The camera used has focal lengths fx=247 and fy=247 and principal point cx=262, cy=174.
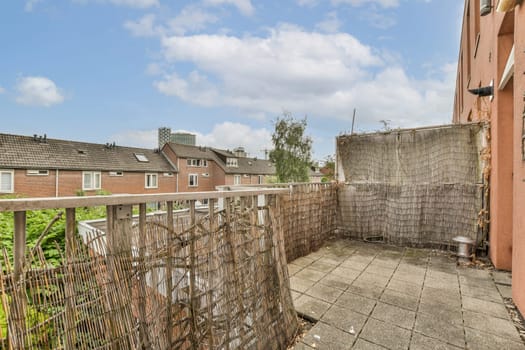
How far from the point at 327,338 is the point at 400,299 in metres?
1.25

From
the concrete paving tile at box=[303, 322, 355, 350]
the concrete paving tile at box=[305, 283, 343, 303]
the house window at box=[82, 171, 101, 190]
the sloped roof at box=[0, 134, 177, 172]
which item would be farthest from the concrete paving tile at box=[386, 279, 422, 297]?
the house window at box=[82, 171, 101, 190]

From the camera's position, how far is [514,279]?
2.71 metres

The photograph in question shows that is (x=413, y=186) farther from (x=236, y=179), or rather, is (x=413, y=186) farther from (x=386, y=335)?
(x=236, y=179)

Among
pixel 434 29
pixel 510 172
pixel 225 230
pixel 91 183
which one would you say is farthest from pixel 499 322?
pixel 91 183

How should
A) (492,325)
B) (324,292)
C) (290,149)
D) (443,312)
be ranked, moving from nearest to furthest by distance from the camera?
(492,325), (443,312), (324,292), (290,149)

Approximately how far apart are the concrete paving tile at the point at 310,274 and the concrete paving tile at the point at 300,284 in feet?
0.32

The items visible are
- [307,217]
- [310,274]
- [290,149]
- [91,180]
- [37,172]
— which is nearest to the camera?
[310,274]

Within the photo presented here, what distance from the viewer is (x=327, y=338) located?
2.21 m

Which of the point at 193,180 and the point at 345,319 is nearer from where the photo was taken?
the point at 345,319

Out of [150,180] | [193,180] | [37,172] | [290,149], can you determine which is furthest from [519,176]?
[193,180]

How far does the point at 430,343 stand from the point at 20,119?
61.7 ft

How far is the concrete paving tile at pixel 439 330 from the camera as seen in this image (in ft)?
7.15

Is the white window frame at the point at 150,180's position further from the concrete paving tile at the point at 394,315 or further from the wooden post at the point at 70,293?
the wooden post at the point at 70,293

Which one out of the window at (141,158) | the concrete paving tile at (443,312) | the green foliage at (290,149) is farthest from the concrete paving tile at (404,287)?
the window at (141,158)
